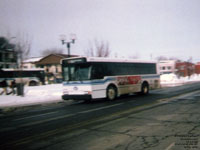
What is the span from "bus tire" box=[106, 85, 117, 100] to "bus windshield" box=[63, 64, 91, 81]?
73.6 inches

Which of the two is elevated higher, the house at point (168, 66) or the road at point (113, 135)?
the house at point (168, 66)

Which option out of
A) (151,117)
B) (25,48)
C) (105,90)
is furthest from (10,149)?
(25,48)

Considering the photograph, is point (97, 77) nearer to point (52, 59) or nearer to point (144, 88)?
point (144, 88)

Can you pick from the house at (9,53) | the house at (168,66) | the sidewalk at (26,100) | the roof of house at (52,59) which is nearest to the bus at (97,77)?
the sidewalk at (26,100)

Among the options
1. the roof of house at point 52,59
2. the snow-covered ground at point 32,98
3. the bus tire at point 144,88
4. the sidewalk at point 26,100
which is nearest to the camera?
the sidewalk at point 26,100

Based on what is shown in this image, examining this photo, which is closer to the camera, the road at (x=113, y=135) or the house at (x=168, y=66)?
the road at (x=113, y=135)

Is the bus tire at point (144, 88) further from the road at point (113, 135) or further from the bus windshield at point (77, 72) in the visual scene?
the road at point (113, 135)

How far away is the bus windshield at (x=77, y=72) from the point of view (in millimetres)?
13773

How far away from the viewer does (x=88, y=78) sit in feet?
44.7

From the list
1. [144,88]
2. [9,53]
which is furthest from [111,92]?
[9,53]

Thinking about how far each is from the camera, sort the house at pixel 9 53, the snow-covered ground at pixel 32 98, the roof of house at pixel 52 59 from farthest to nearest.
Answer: the roof of house at pixel 52 59, the house at pixel 9 53, the snow-covered ground at pixel 32 98

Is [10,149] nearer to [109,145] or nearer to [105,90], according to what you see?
[109,145]

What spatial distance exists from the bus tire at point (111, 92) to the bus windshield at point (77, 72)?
1869 millimetres

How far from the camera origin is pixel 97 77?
45.9ft
